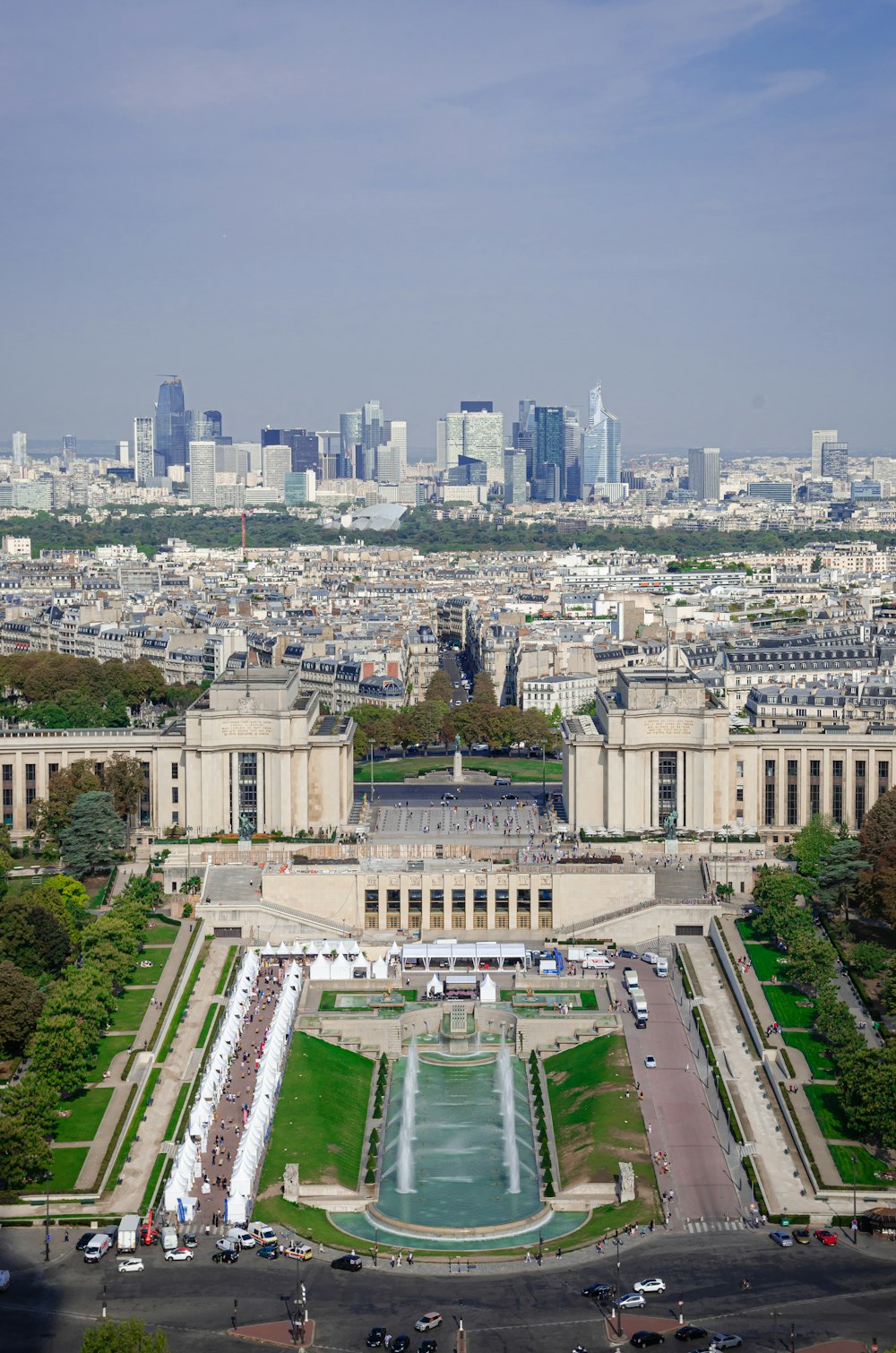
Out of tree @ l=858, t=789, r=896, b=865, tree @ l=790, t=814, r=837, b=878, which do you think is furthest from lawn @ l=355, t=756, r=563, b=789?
tree @ l=858, t=789, r=896, b=865

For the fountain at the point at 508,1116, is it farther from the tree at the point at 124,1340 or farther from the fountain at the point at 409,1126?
the tree at the point at 124,1340

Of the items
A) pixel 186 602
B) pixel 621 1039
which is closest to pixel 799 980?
pixel 621 1039

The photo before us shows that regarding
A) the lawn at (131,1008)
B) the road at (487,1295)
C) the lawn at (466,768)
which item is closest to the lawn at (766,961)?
the road at (487,1295)

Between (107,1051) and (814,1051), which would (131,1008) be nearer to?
(107,1051)

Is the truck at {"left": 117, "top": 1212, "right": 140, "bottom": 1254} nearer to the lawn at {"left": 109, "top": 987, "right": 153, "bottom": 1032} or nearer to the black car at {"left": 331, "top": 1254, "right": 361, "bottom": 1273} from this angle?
the black car at {"left": 331, "top": 1254, "right": 361, "bottom": 1273}

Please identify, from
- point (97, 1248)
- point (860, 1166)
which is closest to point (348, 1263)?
point (97, 1248)

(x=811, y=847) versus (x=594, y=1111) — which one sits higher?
(x=811, y=847)
